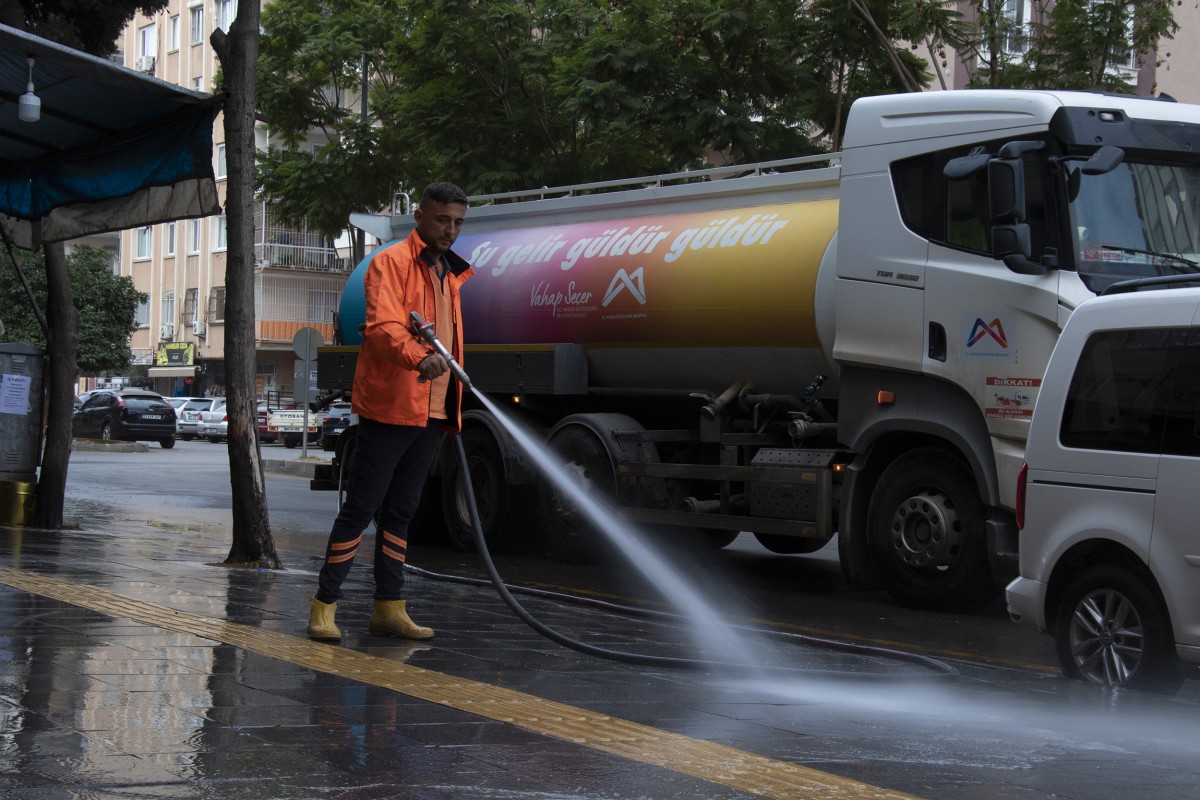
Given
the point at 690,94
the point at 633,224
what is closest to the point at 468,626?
the point at 633,224

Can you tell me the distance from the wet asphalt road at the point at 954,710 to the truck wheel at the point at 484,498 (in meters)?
0.98

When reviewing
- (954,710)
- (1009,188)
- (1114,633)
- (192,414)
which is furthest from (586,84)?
(192,414)

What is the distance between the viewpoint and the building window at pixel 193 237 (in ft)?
205

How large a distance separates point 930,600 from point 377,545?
4202 millimetres

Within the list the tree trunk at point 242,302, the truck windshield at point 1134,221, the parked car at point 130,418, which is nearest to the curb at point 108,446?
the parked car at point 130,418

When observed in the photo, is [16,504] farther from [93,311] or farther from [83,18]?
[93,311]

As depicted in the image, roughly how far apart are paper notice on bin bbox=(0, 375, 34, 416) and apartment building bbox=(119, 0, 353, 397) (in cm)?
4078

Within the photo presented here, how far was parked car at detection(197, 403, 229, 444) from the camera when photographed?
1879 inches

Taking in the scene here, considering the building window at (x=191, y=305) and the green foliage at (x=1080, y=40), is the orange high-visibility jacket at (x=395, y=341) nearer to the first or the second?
the green foliage at (x=1080, y=40)

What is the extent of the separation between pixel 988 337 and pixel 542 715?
5027 millimetres

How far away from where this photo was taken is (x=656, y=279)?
12.4 metres

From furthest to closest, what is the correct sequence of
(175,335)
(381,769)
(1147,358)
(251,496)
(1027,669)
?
(175,335) < (251,496) < (1027,669) < (1147,358) < (381,769)

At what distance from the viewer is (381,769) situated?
4.52m

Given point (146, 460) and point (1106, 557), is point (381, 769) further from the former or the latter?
point (146, 460)
